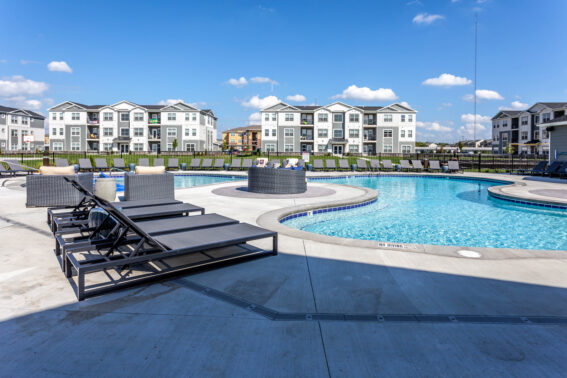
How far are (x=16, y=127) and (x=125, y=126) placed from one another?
27.9m

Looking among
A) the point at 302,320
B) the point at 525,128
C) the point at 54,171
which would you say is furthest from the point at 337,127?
the point at 302,320

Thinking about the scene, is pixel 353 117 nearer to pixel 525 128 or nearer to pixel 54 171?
pixel 525 128

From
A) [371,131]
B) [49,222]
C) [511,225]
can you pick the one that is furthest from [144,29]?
[371,131]

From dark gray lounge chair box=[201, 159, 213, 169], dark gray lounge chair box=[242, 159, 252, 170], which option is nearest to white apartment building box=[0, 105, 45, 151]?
dark gray lounge chair box=[201, 159, 213, 169]

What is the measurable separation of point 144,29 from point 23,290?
3196 cm

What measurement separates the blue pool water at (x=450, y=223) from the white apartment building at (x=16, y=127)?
7407 centimetres

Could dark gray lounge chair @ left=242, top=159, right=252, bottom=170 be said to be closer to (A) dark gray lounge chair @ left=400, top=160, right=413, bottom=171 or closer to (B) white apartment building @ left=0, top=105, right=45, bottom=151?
(A) dark gray lounge chair @ left=400, top=160, right=413, bottom=171

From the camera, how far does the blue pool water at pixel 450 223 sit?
6992 mm

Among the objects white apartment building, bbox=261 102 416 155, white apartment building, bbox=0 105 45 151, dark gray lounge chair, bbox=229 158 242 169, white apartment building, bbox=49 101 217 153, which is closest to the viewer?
dark gray lounge chair, bbox=229 158 242 169

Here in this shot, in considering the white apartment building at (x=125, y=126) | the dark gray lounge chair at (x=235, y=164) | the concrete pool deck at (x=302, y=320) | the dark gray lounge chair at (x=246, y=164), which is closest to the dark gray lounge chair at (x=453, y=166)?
the dark gray lounge chair at (x=246, y=164)

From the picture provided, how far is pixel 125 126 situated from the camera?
6162cm

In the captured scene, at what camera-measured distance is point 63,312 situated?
10.0 ft

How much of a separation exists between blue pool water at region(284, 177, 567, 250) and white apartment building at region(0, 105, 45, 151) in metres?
74.1

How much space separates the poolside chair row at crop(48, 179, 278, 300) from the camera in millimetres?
3643
